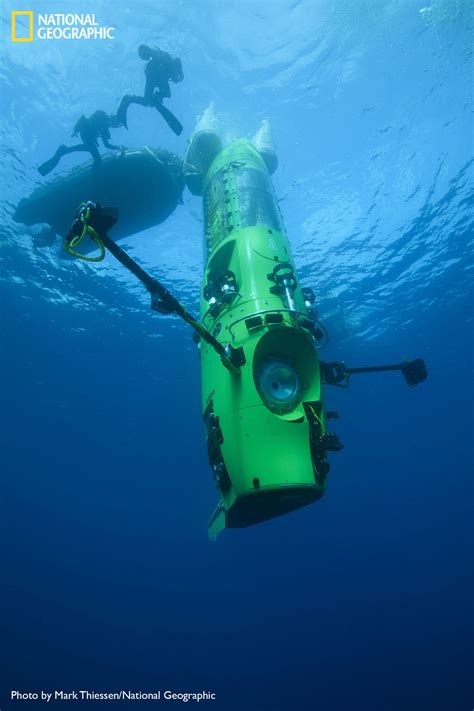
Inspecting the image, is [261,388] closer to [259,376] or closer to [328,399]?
[259,376]

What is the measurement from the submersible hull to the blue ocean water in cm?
881

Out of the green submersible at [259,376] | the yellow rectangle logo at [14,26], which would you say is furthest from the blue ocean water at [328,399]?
the green submersible at [259,376]

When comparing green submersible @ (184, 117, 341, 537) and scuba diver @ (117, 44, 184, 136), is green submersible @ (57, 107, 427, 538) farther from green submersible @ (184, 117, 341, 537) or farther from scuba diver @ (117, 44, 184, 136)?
scuba diver @ (117, 44, 184, 136)

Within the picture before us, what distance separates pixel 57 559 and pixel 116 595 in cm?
1389

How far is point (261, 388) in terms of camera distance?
467 cm

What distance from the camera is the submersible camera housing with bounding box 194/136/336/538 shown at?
4207mm

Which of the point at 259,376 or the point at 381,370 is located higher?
the point at 381,370

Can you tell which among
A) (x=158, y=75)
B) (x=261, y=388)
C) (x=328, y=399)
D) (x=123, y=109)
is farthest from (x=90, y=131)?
(x=328, y=399)

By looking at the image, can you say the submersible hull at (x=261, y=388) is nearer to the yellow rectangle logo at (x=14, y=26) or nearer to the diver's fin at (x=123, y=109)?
the diver's fin at (x=123, y=109)

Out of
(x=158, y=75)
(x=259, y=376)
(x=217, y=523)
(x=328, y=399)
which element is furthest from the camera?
(x=328, y=399)

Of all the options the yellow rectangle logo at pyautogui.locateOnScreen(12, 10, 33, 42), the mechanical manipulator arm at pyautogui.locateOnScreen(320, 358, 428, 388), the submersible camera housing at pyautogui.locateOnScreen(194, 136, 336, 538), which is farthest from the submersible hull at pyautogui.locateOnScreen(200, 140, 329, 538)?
the yellow rectangle logo at pyautogui.locateOnScreen(12, 10, 33, 42)

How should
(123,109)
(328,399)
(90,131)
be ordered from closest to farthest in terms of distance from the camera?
1. (123,109)
2. (90,131)
3. (328,399)

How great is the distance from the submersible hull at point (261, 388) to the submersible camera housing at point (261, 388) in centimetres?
1

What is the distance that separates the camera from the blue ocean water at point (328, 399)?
37.3ft
